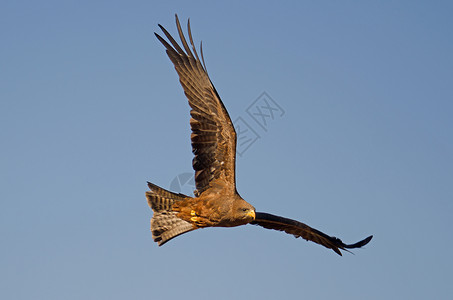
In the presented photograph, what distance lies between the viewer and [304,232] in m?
14.9

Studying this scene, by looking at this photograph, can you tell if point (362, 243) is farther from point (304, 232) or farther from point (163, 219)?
point (163, 219)

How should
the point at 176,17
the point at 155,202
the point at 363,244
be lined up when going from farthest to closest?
the point at 363,244 < the point at 155,202 < the point at 176,17

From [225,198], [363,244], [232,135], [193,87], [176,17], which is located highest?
[176,17]

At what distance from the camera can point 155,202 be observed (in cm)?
1323

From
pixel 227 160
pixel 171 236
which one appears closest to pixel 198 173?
pixel 227 160

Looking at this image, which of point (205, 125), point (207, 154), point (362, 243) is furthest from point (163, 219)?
point (362, 243)

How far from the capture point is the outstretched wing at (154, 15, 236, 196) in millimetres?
12438

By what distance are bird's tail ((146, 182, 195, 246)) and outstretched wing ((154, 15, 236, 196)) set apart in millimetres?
804

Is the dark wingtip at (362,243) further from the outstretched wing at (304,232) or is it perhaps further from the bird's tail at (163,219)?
the bird's tail at (163,219)

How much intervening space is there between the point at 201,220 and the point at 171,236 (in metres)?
1.07

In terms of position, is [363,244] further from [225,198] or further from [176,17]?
[176,17]

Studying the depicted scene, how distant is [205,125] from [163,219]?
2210mm

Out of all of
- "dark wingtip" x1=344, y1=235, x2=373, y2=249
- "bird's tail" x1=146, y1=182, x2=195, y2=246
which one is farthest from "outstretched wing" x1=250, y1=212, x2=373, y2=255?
"bird's tail" x1=146, y1=182, x2=195, y2=246

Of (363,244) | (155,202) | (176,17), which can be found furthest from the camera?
(363,244)
